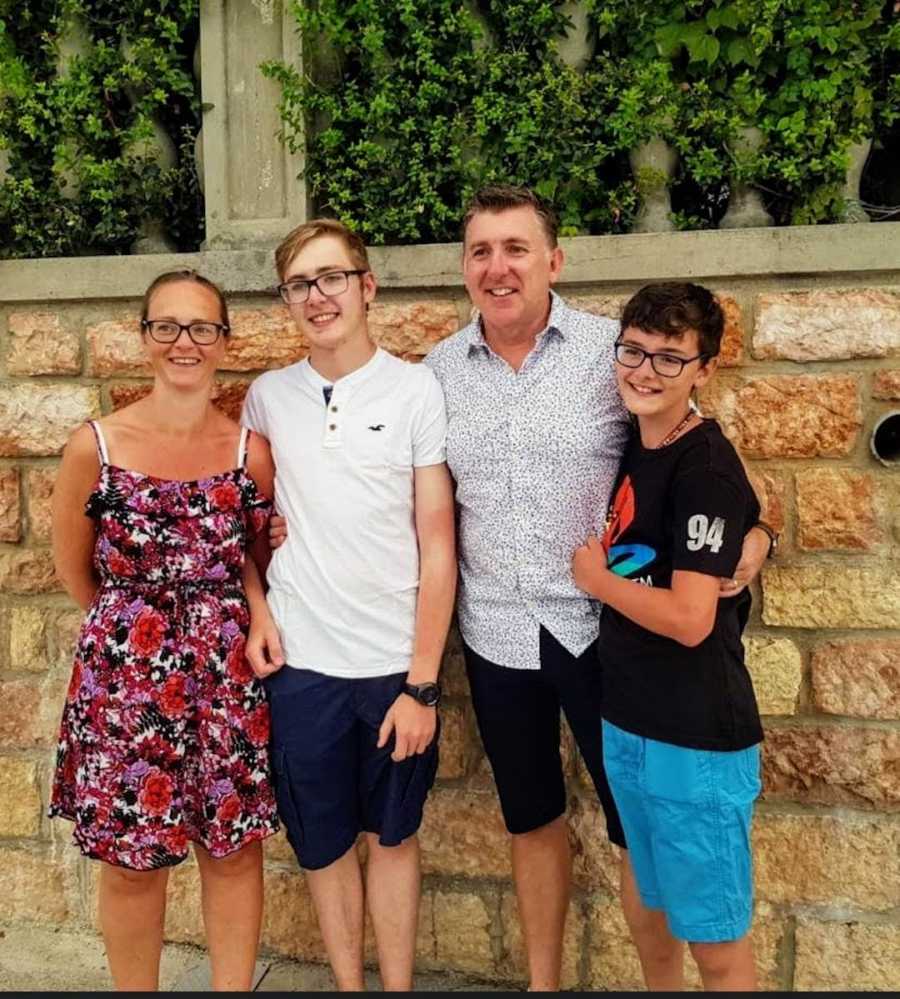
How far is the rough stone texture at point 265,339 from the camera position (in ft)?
8.79

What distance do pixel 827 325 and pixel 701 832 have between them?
1363mm

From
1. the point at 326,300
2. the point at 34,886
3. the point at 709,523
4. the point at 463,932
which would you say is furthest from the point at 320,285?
the point at 34,886

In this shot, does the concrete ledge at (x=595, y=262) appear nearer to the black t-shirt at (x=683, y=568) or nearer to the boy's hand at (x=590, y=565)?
the black t-shirt at (x=683, y=568)

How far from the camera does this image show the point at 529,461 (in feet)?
7.06

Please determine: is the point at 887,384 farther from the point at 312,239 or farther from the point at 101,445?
the point at 101,445

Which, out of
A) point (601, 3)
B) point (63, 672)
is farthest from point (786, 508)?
point (63, 672)

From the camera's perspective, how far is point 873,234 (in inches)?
93.4

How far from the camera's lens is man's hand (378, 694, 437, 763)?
2160 mm

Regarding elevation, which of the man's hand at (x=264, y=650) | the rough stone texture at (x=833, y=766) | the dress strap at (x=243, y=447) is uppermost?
the dress strap at (x=243, y=447)

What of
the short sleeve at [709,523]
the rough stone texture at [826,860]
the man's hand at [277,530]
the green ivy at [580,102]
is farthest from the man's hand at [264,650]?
the rough stone texture at [826,860]

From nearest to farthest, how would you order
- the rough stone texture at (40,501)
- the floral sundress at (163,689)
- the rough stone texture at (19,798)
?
the floral sundress at (163,689) → the rough stone texture at (40,501) → the rough stone texture at (19,798)

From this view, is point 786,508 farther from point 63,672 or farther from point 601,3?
point 63,672

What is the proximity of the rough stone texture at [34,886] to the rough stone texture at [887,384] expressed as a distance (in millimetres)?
2849

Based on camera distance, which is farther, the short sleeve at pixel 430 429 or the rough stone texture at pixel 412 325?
the rough stone texture at pixel 412 325
